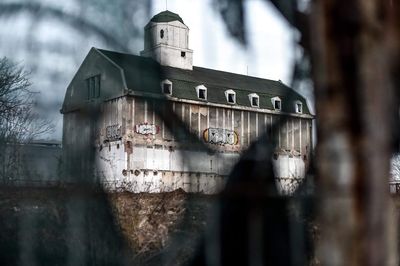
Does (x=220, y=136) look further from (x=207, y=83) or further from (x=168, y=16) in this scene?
(x=168, y=16)

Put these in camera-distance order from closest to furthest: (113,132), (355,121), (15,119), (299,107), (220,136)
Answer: (355,121)
(299,107)
(220,136)
(113,132)
(15,119)

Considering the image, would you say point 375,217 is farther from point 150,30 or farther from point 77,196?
point 77,196

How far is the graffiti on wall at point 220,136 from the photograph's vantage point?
31.5 inches

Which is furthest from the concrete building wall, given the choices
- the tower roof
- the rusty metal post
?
the rusty metal post

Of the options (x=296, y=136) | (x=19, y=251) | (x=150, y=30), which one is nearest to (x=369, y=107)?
(x=296, y=136)

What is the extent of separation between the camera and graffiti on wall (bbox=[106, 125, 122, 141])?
36.7 inches

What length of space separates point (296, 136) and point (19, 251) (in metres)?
0.67

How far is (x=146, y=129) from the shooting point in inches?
34.4

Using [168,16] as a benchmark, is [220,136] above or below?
below

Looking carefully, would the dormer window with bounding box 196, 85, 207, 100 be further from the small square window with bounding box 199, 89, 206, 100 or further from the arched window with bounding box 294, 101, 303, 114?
the arched window with bounding box 294, 101, 303, 114

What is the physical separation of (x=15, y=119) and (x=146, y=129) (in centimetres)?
34

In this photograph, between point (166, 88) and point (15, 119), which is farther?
point (15, 119)

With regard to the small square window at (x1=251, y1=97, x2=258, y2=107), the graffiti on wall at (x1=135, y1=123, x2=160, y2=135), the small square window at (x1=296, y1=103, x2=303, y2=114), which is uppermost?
the small square window at (x1=251, y1=97, x2=258, y2=107)

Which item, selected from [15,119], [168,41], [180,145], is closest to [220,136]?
[180,145]
